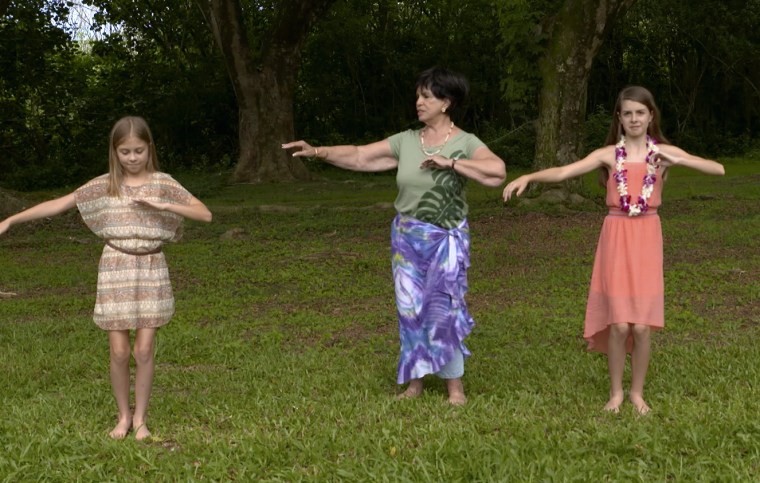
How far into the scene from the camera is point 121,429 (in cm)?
525

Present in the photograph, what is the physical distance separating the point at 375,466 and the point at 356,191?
1686 centimetres

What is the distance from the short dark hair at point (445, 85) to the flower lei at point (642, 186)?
35.7 inches

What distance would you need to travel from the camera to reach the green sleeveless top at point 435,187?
5781 mm

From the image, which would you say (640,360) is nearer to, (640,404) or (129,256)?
(640,404)

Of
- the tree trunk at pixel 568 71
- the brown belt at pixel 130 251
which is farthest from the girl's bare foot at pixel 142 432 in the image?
the tree trunk at pixel 568 71

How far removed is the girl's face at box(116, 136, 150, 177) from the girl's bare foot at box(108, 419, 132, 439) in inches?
48.6

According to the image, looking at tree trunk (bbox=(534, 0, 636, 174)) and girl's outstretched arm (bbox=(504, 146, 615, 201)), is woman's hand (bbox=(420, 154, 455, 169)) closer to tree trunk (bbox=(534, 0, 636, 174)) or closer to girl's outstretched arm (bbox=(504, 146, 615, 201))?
girl's outstretched arm (bbox=(504, 146, 615, 201))

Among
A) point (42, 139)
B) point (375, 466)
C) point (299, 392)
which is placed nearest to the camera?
point (375, 466)

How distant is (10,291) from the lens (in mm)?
10664

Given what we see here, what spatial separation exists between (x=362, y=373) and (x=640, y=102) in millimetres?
2313

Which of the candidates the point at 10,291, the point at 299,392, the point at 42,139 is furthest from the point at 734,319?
the point at 42,139

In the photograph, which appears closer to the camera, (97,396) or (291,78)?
(97,396)

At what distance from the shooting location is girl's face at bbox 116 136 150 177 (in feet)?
17.1

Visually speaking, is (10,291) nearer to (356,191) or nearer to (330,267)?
(330,267)
